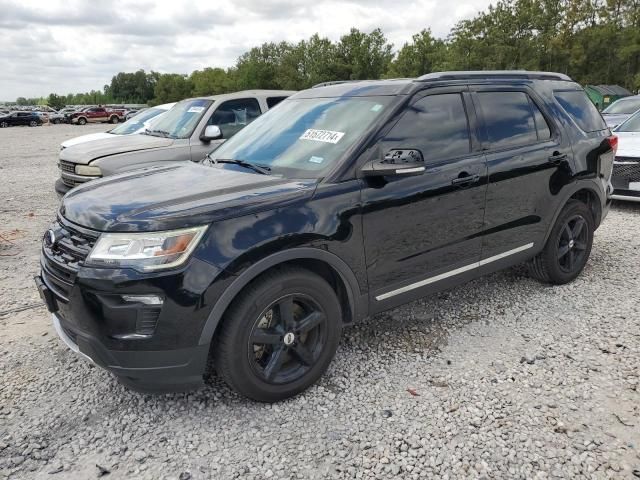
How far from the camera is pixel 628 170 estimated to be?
7.20 m

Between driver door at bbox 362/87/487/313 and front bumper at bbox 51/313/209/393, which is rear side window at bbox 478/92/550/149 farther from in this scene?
front bumper at bbox 51/313/209/393

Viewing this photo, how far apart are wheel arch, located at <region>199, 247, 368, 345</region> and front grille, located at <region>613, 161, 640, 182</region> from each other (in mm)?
5824

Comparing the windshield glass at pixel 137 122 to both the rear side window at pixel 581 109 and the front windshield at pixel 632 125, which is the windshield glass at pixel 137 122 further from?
the front windshield at pixel 632 125

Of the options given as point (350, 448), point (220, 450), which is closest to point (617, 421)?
point (350, 448)

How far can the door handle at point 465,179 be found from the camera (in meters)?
3.50

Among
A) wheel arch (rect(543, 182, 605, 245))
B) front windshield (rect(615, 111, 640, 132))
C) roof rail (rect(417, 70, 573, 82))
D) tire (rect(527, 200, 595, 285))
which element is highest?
roof rail (rect(417, 70, 573, 82))

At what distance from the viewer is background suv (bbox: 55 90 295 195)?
678 cm

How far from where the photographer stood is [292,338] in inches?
115

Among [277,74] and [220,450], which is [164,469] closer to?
[220,450]

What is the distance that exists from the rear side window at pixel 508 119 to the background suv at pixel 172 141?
12.0 feet

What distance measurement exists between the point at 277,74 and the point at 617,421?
251 feet

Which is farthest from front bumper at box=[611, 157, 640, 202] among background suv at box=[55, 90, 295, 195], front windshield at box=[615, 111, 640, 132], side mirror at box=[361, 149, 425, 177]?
side mirror at box=[361, 149, 425, 177]

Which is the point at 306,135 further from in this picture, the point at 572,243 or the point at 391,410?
the point at 572,243

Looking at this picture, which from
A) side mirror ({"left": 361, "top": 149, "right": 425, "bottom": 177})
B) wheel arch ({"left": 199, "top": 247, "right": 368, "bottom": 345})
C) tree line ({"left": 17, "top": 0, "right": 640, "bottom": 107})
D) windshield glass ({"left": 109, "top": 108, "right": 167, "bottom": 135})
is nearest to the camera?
wheel arch ({"left": 199, "top": 247, "right": 368, "bottom": 345})
